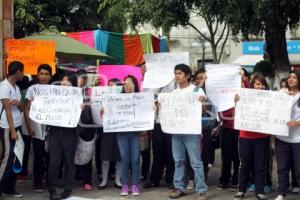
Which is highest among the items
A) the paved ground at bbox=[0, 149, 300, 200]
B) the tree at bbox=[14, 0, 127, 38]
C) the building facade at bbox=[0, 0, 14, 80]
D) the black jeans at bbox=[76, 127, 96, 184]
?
the tree at bbox=[14, 0, 127, 38]

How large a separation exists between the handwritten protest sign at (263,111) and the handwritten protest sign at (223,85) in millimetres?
313

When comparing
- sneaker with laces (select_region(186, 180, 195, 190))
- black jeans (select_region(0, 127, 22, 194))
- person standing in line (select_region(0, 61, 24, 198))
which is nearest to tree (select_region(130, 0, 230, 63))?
sneaker with laces (select_region(186, 180, 195, 190))

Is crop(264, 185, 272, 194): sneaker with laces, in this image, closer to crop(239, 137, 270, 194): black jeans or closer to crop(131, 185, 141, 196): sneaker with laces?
crop(239, 137, 270, 194): black jeans

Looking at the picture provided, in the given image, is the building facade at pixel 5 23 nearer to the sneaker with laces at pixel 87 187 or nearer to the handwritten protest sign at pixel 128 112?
the handwritten protest sign at pixel 128 112

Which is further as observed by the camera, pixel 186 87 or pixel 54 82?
pixel 54 82

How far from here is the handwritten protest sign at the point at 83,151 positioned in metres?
8.12

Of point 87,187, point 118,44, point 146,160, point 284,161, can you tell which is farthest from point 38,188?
point 118,44

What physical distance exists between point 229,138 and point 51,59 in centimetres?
320

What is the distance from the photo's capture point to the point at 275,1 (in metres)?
10.3

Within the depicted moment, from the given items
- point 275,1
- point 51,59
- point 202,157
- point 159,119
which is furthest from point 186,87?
point 275,1

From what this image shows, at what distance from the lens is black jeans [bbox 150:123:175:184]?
8164 mm

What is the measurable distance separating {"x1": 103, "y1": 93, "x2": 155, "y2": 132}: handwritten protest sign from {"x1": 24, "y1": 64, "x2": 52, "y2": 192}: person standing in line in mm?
884

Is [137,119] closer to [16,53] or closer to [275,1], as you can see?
[16,53]

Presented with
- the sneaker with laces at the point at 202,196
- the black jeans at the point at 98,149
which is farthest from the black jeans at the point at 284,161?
the black jeans at the point at 98,149
